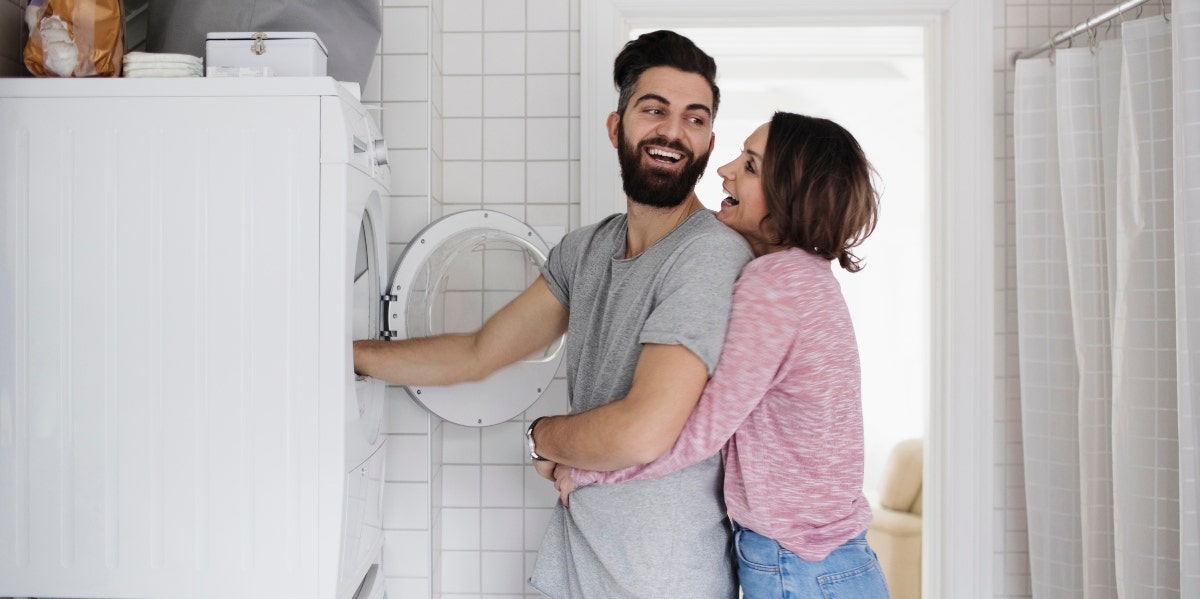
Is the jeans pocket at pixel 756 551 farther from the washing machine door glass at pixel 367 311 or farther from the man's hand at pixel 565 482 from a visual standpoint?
the washing machine door glass at pixel 367 311

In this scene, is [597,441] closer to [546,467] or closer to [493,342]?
[546,467]

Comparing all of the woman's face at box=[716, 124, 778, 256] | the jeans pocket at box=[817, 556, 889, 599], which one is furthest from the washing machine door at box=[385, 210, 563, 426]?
the jeans pocket at box=[817, 556, 889, 599]

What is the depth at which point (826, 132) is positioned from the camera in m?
1.31

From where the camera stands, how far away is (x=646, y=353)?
1.22 m

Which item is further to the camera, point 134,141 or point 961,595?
point 961,595

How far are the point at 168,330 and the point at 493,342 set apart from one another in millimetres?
570

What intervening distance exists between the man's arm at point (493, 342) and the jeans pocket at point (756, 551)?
22.0 inches

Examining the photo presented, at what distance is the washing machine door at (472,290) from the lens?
176cm

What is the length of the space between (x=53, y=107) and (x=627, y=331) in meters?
0.95

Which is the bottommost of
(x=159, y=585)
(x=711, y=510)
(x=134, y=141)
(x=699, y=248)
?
(x=159, y=585)

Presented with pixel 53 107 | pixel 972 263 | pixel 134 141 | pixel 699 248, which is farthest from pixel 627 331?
pixel 972 263

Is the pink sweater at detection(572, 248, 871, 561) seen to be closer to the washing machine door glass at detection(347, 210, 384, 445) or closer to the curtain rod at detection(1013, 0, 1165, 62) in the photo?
the washing machine door glass at detection(347, 210, 384, 445)

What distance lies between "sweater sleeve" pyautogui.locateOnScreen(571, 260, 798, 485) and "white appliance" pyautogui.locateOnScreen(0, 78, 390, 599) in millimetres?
552

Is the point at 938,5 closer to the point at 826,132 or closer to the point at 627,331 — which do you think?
the point at 826,132
